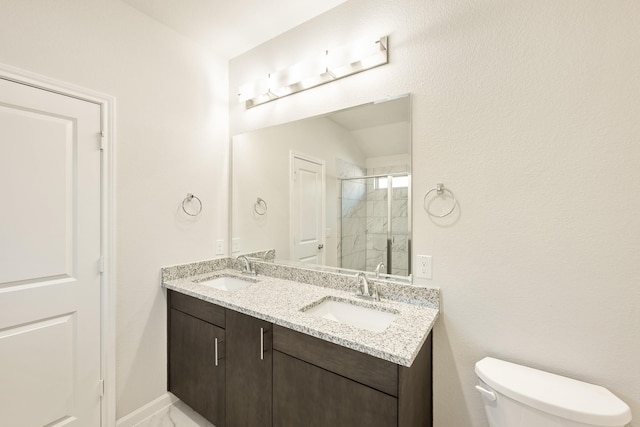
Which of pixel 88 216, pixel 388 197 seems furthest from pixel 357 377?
pixel 88 216

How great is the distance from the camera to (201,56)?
2115 mm

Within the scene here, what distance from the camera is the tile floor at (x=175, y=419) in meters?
1.75

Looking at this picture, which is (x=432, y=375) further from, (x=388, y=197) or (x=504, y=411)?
(x=388, y=197)

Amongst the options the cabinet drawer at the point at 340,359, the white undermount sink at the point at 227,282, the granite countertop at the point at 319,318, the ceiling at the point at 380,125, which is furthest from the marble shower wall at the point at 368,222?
the white undermount sink at the point at 227,282

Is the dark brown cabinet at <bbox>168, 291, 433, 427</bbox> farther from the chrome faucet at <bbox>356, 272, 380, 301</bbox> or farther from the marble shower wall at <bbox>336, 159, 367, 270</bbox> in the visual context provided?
the marble shower wall at <bbox>336, 159, 367, 270</bbox>

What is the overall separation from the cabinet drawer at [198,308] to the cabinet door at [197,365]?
32 mm

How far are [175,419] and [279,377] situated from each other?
3.64ft

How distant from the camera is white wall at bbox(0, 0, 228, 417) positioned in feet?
4.77

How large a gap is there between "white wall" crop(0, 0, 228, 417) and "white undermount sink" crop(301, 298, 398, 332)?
1147 mm

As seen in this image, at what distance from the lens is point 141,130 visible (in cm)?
178

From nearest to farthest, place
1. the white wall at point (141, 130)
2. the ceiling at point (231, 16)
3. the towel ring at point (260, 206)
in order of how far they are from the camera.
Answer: the white wall at point (141, 130) < the ceiling at point (231, 16) < the towel ring at point (260, 206)

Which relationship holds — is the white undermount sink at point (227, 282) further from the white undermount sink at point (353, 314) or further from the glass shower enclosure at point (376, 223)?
the glass shower enclosure at point (376, 223)

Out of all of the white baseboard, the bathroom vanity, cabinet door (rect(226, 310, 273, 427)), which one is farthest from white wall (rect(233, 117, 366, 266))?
the white baseboard

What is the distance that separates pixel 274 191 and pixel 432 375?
1.52 meters
